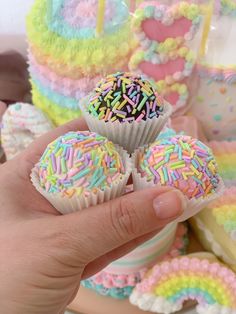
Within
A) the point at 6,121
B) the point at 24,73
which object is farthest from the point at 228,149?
the point at 24,73

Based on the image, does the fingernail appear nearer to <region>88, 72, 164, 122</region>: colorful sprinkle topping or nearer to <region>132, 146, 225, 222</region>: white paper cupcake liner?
<region>132, 146, 225, 222</region>: white paper cupcake liner

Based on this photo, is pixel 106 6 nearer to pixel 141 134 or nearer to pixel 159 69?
pixel 159 69

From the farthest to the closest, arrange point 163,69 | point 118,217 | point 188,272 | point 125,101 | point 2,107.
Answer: point 2,107 < point 163,69 < point 188,272 < point 125,101 < point 118,217

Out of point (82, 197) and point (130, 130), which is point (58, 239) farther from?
point (130, 130)

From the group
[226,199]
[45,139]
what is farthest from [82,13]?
[226,199]

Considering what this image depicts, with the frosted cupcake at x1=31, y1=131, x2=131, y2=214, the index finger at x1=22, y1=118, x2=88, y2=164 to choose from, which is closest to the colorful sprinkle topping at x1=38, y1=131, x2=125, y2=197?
the frosted cupcake at x1=31, y1=131, x2=131, y2=214

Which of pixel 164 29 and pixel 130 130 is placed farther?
pixel 164 29

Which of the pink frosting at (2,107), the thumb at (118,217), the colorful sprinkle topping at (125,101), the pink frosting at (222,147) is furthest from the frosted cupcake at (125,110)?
the pink frosting at (2,107)
